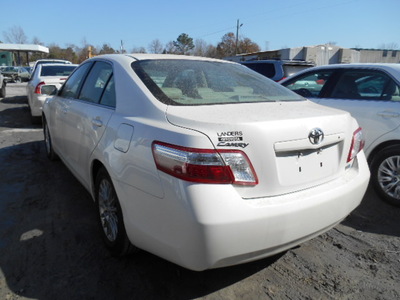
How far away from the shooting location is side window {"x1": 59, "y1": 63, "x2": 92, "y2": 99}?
12.0ft

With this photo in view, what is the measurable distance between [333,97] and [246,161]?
9.81ft

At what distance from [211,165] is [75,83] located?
8.79 ft

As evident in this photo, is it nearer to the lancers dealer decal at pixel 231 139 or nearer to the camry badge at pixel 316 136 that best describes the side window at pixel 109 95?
the lancers dealer decal at pixel 231 139

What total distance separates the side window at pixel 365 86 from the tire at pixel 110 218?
318 centimetres

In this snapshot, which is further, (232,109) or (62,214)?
(62,214)

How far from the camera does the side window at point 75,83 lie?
3670 mm

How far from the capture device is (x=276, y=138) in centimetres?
196

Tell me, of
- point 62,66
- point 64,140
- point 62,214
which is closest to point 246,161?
point 62,214

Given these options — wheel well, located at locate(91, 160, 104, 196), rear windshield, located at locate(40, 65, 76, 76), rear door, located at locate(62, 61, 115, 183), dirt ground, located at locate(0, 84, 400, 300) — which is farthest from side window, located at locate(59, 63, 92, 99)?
rear windshield, located at locate(40, 65, 76, 76)

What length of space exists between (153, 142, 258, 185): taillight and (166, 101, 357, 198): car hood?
0.14 ft

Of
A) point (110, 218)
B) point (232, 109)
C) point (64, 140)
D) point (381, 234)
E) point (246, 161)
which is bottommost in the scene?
point (381, 234)

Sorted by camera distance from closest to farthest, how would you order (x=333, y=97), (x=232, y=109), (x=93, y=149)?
(x=232, y=109), (x=93, y=149), (x=333, y=97)

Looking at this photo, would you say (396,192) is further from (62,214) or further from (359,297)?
(62,214)

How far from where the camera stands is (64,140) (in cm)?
384
